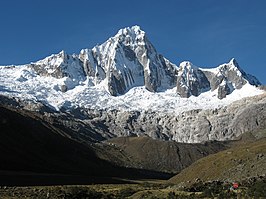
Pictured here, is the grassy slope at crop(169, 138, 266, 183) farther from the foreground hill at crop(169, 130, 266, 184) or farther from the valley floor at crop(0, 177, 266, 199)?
the valley floor at crop(0, 177, 266, 199)

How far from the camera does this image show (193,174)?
111m

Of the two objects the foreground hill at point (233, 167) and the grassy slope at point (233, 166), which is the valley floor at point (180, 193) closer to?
the foreground hill at point (233, 167)

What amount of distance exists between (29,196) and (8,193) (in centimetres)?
456

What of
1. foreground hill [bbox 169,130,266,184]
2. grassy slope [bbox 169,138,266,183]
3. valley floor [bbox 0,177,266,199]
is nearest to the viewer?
valley floor [bbox 0,177,266,199]

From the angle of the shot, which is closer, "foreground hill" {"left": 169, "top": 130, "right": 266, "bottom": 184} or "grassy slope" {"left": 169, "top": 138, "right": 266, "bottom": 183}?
"foreground hill" {"left": 169, "top": 130, "right": 266, "bottom": 184}

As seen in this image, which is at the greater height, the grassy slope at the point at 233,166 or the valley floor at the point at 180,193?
the grassy slope at the point at 233,166

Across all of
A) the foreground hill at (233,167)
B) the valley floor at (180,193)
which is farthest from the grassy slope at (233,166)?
the valley floor at (180,193)

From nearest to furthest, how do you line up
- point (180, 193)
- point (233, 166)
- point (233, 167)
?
point (180, 193) < point (233, 167) < point (233, 166)

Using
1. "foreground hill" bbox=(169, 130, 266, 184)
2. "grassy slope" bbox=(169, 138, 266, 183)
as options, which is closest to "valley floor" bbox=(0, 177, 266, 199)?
"foreground hill" bbox=(169, 130, 266, 184)

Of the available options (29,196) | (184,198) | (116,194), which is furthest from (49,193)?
(184,198)

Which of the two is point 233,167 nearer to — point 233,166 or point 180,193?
point 233,166

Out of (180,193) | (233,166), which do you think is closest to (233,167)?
(233,166)

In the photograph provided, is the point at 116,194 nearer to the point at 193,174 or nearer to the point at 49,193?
the point at 49,193

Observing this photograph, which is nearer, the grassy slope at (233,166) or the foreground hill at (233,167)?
the foreground hill at (233,167)
